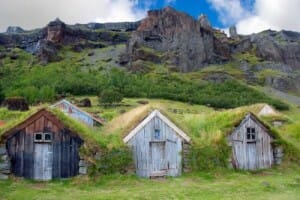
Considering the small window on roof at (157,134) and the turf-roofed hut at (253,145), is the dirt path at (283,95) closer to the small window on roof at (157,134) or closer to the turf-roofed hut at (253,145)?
the turf-roofed hut at (253,145)

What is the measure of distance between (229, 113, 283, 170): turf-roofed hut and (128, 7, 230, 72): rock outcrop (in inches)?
5184

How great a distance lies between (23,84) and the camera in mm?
125188

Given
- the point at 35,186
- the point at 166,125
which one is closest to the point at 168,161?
the point at 166,125

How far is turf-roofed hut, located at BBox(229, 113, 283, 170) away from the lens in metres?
29.6

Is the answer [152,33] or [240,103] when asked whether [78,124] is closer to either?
[240,103]

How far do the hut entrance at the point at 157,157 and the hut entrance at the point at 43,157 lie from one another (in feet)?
19.0

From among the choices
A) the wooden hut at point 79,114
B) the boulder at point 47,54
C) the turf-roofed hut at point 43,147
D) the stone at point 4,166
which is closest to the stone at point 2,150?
the turf-roofed hut at point 43,147

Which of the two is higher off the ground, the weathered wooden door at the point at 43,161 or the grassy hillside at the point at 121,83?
the grassy hillside at the point at 121,83

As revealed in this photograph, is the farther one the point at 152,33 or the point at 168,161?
the point at 152,33

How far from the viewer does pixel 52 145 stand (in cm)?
2612

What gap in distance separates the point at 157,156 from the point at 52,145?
20.0ft

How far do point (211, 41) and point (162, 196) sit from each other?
535 feet

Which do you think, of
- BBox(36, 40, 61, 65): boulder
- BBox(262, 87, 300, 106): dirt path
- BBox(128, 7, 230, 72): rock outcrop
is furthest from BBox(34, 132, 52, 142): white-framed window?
BBox(36, 40, 61, 65): boulder

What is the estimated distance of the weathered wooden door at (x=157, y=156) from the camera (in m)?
27.5
